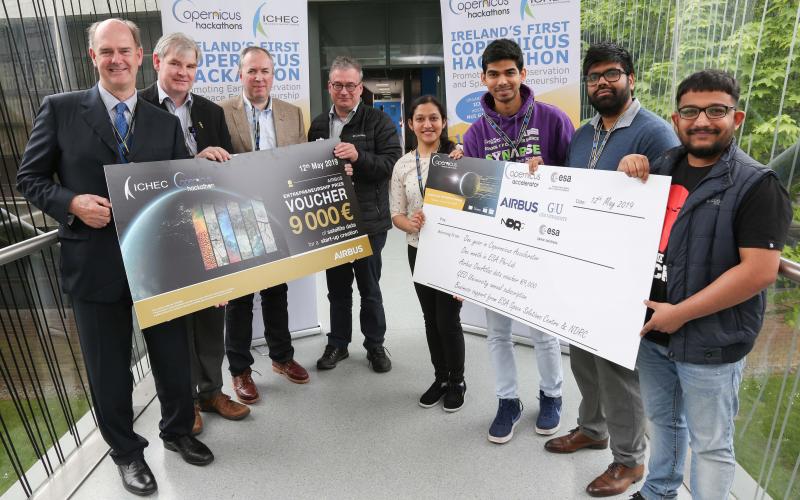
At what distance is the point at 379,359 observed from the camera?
124 inches

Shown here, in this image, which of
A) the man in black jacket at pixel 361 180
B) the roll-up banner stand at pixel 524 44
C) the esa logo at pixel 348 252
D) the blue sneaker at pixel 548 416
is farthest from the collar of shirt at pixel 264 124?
the blue sneaker at pixel 548 416

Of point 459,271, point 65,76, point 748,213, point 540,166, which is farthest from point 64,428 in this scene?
point 748,213

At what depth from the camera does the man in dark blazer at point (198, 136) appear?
7.50 ft

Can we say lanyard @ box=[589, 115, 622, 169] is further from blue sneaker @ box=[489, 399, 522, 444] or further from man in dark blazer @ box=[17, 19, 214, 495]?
man in dark blazer @ box=[17, 19, 214, 495]

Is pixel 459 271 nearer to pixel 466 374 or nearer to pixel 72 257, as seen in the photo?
pixel 466 374

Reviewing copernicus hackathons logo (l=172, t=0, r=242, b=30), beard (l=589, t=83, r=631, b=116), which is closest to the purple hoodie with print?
beard (l=589, t=83, r=631, b=116)

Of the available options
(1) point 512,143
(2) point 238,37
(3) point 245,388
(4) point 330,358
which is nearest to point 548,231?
(1) point 512,143

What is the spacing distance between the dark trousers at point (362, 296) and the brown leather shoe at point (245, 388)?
23.3 inches

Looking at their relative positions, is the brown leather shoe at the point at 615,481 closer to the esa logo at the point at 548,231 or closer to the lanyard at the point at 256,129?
the esa logo at the point at 548,231

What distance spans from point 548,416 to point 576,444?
19 cm

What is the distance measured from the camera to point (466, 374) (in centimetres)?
306

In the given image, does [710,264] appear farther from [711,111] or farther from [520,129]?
[520,129]

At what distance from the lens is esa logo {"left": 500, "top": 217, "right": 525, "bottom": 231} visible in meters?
2.03

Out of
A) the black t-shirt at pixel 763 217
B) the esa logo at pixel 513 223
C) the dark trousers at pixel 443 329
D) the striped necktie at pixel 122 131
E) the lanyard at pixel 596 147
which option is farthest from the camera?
the dark trousers at pixel 443 329
